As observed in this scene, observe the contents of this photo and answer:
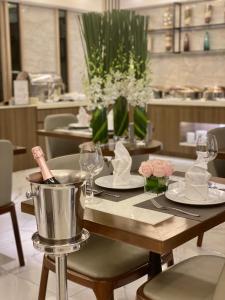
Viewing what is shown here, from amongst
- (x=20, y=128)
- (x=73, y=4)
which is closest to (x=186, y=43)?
(x=73, y=4)

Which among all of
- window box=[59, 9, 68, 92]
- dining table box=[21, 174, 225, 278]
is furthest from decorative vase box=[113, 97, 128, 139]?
window box=[59, 9, 68, 92]

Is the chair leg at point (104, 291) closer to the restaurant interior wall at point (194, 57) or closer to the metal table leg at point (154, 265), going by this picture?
the metal table leg at point (154, 265)

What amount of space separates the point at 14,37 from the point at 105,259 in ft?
19.2

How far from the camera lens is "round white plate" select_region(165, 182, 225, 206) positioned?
5.48 ft

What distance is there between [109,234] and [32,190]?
0.36 meters

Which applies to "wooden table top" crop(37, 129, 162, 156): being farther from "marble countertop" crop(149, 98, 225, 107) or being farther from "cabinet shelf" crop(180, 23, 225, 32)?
"cabinet shelf" crop(180, 23, 225, 32)

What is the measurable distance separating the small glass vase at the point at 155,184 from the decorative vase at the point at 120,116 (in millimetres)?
1604

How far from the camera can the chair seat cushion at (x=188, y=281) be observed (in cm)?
157

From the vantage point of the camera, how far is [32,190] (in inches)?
49.3

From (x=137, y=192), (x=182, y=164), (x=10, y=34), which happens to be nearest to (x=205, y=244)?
(x=137, y=192)

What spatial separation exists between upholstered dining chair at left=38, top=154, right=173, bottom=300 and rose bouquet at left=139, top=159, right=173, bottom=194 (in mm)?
324

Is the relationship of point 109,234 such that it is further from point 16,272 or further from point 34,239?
point 16,272

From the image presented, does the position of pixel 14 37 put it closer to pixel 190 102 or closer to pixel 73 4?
pixel 73 4

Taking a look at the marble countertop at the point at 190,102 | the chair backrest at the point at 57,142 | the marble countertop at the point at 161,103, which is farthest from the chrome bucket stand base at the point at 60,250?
the marble countertop at the point at 190,102
